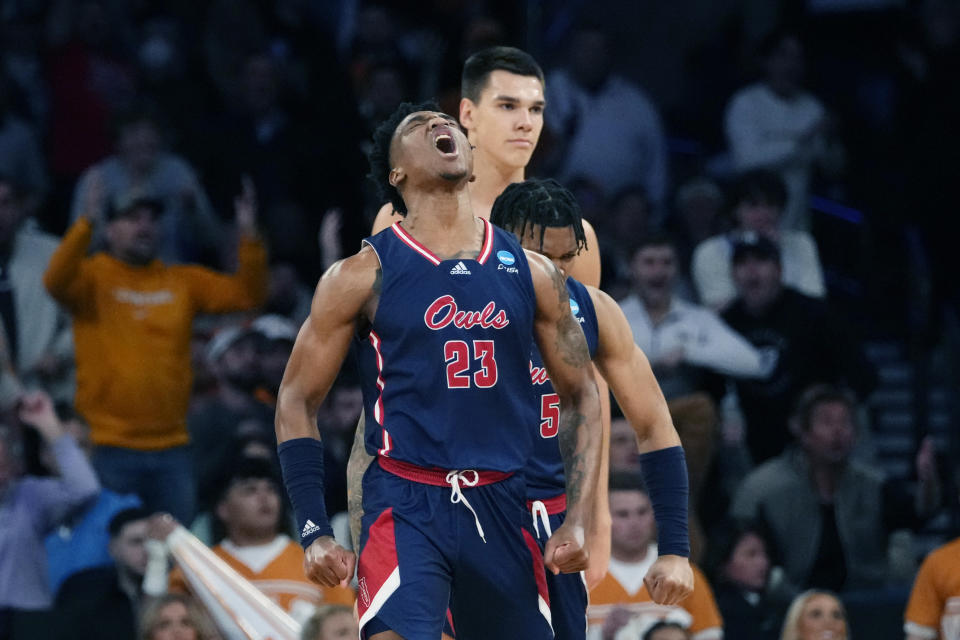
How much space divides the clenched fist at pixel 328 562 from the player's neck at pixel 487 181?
162 centimetres

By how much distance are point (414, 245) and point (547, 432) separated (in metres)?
1.08

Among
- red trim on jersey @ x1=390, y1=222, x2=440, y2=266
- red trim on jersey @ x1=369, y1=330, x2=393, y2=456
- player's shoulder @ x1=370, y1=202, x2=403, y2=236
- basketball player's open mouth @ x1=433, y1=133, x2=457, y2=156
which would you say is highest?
basketball player's open mouth @ x1=433, y1=133, x2=457, y2=156

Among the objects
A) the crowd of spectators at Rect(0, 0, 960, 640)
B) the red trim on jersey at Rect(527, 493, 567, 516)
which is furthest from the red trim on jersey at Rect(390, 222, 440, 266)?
the crowd of spectators at Rect(0, 0, 960, 640)

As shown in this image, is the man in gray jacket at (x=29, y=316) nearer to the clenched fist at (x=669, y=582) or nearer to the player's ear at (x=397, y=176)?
the player's ear at (x=397, y=176)

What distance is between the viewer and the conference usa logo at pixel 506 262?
483 centimetres

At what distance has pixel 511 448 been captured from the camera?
4.84 meters

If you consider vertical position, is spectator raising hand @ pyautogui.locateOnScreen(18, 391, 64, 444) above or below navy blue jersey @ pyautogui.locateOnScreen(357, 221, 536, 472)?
below

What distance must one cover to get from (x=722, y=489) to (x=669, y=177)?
3.84 m

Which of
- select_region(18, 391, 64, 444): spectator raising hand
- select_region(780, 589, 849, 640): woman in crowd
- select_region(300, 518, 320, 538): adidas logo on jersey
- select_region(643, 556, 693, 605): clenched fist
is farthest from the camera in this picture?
select_region(18, 391, 64, 444): spectator raising hand

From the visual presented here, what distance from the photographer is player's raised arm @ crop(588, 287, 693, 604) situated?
517 centimetres

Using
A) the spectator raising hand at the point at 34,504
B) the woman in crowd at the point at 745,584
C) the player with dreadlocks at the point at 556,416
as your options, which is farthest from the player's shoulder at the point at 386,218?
the woman in crowd at the point at 745,584

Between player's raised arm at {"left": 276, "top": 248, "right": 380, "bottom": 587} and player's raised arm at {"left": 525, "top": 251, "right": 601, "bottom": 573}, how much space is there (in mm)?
482

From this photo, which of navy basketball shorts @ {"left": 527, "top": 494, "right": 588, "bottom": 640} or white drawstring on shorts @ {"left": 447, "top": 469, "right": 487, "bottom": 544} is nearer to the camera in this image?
white drawstring on shorts @ {"left": 447, "top": 469, "right": 487, "bottom": 544}

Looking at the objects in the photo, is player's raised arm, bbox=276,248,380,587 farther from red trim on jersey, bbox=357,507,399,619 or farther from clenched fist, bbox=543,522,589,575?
clenched fist, bbox=543,522,589,575
